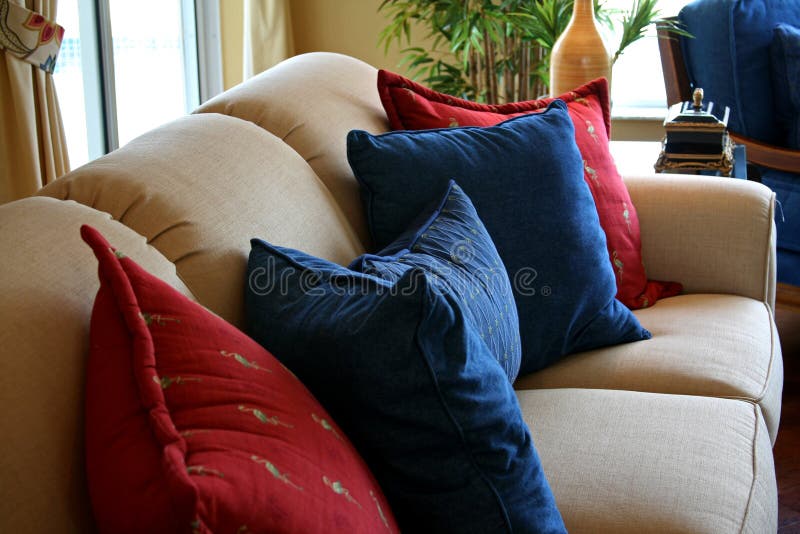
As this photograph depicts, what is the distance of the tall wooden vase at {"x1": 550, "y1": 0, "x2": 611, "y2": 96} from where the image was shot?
2.29m

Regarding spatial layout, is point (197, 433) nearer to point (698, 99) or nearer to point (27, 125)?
point (27, 125)

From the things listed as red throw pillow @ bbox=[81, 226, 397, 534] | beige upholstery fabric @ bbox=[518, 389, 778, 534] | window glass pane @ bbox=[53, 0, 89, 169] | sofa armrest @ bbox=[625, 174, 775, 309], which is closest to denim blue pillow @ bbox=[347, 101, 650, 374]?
beige upholstery fabric @ bbox=[518, 389, 778, 534]

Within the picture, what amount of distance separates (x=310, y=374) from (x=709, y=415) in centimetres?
66

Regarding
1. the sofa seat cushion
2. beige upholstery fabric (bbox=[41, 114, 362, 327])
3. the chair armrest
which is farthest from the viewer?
the chair armrest

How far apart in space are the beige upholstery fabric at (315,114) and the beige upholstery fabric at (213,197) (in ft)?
0.27

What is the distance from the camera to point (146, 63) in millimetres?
3326

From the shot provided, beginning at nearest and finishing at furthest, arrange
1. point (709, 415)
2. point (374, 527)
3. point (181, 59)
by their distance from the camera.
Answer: point (374, 527)
point (709, 415)
point (181, 59)

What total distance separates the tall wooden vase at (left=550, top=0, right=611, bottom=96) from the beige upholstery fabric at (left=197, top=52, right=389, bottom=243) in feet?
2.67

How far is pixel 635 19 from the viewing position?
2.53 meters

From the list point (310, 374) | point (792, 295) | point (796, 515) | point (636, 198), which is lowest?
point (796, 515)

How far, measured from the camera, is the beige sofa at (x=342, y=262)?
0.74 meters

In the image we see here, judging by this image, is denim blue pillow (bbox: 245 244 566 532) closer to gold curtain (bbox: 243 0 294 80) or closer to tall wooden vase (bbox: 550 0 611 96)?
tall wooden vase (bbox: 550 0 611 96)

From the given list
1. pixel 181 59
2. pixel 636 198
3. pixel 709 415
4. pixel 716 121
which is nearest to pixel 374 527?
pixel 709 415

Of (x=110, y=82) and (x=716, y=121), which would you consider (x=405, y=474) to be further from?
(x=110, y=82)
